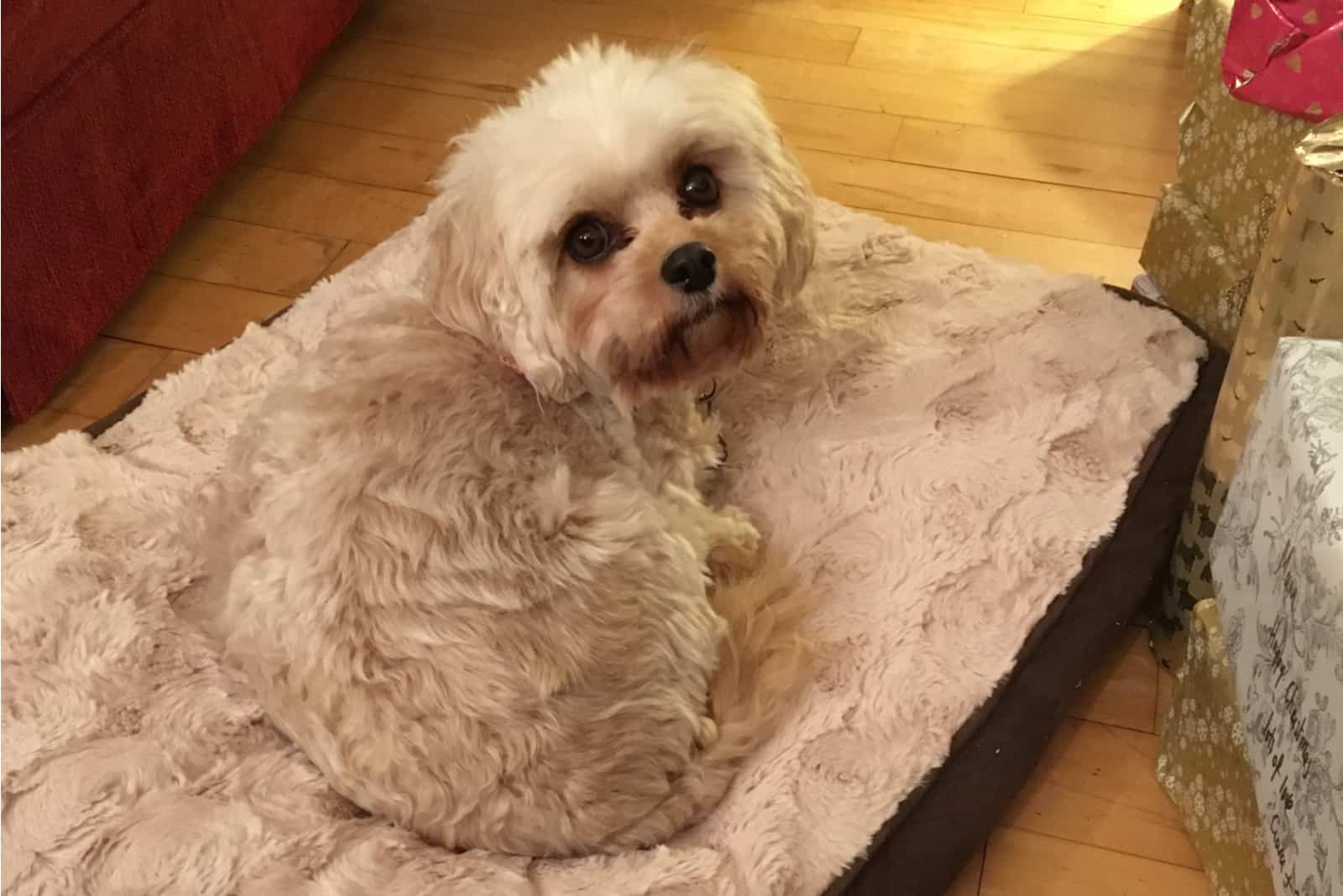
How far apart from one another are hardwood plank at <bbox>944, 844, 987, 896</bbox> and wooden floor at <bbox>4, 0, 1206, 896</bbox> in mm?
314

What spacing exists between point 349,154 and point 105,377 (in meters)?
0.70

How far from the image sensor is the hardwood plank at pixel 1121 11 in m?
2.55

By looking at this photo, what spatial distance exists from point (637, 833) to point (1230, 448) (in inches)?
29.1

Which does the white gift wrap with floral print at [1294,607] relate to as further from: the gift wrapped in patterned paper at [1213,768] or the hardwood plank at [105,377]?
the hardwood plank at [105,377]

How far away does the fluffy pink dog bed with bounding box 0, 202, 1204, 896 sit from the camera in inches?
45.3

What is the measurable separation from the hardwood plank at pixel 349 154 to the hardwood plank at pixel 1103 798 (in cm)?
154

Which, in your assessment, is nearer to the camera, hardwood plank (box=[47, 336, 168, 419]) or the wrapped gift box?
the wrapped gift box

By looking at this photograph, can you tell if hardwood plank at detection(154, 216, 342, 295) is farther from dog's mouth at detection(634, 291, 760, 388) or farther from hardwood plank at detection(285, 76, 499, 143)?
dog's mouth at detection(634, 291, 760, 388)

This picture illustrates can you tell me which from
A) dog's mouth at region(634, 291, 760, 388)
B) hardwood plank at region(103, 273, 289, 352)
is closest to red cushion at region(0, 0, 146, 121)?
hardwood plank at region(103, 273, 289, 352)

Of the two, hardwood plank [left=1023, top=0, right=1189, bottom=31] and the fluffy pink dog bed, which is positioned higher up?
hardwood plank [left=1023, top=0, right=1189, bottom=31]

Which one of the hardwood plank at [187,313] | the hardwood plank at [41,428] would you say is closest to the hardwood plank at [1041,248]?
the hardwood plank at [187,313]

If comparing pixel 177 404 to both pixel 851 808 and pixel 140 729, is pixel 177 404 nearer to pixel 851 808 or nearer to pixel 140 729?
pixel 140 729

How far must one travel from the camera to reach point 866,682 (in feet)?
4.30

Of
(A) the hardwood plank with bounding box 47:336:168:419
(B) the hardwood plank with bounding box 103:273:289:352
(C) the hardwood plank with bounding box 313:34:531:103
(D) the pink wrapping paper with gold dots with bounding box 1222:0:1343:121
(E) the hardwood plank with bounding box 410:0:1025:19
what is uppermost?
(D) the pink wrapping paper with gold dots with bounding box 1222:0:1343:121
